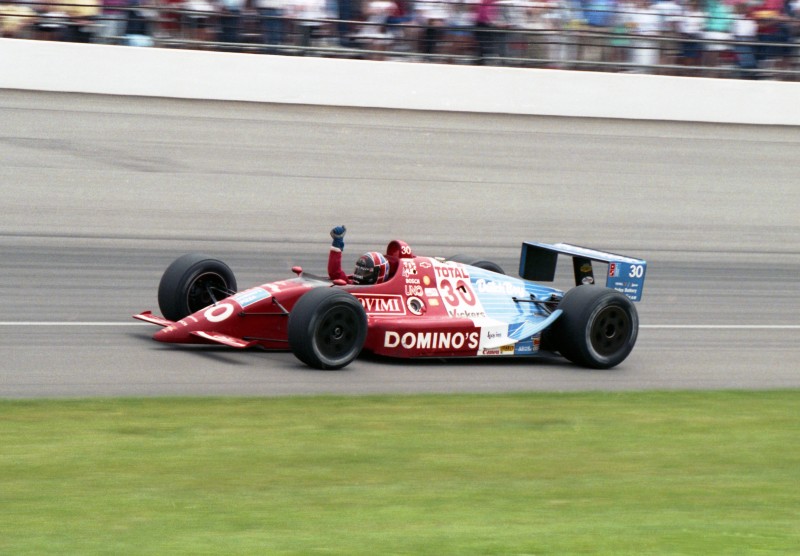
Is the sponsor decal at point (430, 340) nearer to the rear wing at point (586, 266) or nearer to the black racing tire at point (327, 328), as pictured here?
the black racing tire at point (327, 328)

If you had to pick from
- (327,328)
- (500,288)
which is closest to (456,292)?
(500,288)

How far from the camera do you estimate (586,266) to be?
38.6ft

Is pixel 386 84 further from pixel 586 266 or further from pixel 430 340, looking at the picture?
pixel 430 340

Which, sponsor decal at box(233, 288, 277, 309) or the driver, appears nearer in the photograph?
sponsor decal at box(233, 288, 277, 309)

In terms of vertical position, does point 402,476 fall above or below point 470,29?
below

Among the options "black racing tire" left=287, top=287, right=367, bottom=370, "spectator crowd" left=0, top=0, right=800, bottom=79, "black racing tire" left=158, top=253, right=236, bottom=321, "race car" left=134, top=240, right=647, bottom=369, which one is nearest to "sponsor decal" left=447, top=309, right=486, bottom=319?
"race car" left=134, top=240, right=647, bottom=369

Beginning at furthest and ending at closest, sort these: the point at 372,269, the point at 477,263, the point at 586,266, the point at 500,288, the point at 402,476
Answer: the point at 477,263 < the point at 586,266 < the point at 500,288 < the point at 372,269 < the point at 402,476

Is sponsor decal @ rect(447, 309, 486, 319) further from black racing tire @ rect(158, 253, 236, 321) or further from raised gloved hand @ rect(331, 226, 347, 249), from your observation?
black racing tire @ rect(158, 253, 236, 321)

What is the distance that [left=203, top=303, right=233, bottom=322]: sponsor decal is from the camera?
33.3 ft

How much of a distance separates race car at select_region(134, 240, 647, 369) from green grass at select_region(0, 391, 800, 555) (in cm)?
95

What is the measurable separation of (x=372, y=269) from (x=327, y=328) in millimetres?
944

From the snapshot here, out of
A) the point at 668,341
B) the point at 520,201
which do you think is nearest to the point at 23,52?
the point at 520,201

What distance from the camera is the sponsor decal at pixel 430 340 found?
407 inches

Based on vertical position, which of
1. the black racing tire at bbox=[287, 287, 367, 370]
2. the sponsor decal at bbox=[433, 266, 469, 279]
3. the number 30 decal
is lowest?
the black racing tire at bbox=[287, 287, 367, 370]
